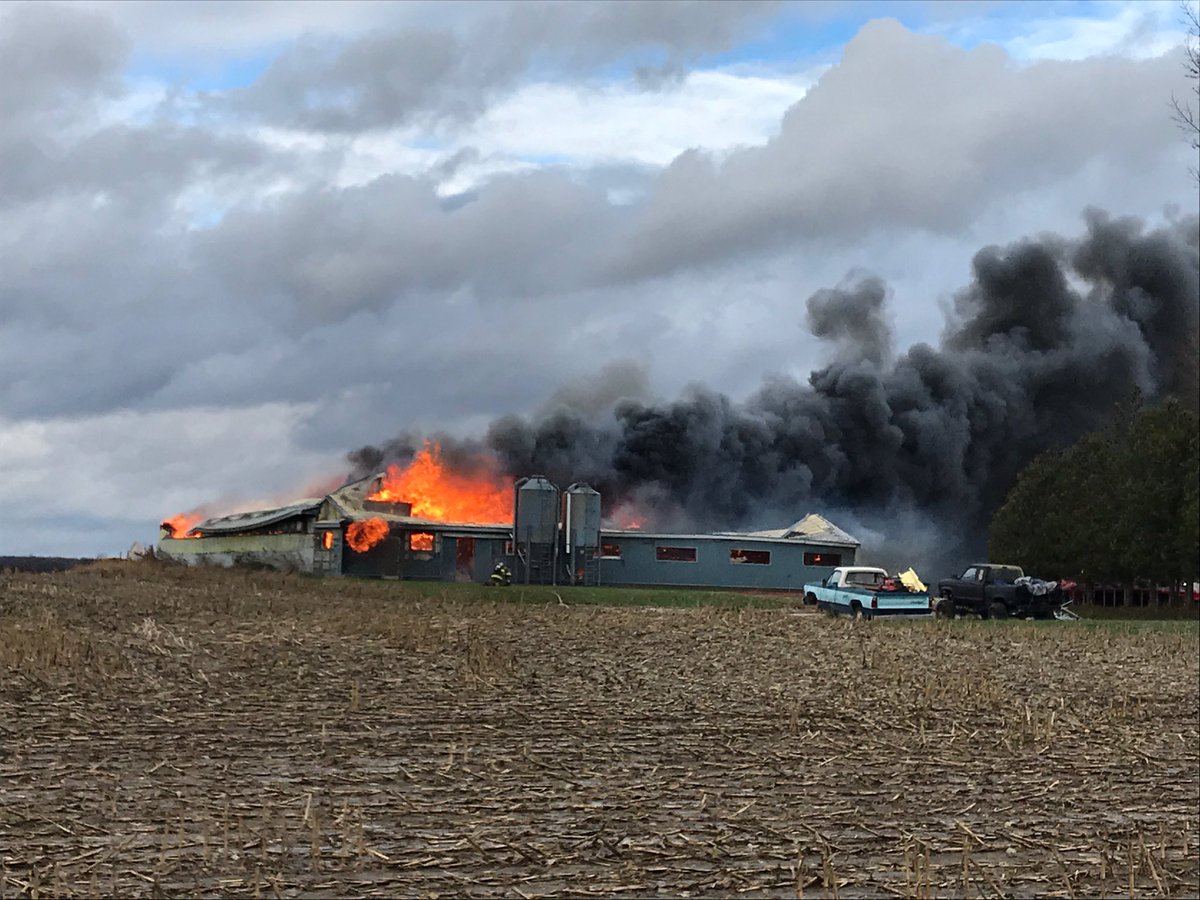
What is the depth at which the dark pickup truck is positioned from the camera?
49500mm

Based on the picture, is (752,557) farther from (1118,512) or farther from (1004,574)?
(1118,512)

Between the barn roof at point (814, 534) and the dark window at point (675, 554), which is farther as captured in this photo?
the barn roof at point (814, 534)

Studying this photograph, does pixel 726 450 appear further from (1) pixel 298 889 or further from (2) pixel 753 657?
(1) pixel 298 889

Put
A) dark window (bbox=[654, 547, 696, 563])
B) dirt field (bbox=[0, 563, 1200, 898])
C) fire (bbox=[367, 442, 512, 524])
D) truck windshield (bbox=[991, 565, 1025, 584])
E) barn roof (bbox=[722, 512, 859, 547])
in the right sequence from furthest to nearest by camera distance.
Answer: fire (bbox=[367, 442, 512, 524]) < barn roof (bbox=[722, 512, 859, 547]) < dark window (bbox=[654, 547, 696, 563]) < truck windshield (bbox=[991, 565, 1025, 584]) < dirt field (bbox=[0, 563, 1200, 898])

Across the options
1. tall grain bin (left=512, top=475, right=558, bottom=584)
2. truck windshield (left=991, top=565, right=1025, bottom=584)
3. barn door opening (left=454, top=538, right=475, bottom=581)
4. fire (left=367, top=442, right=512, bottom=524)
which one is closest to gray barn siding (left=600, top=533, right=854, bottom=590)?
tall grain bin (left=512, top=475, right=558, bottom=584)

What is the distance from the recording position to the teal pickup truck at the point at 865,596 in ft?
151

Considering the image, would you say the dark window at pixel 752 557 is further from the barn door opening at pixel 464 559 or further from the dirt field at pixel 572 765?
the dirt field at pixel 572 765

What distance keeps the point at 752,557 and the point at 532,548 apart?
10287mm

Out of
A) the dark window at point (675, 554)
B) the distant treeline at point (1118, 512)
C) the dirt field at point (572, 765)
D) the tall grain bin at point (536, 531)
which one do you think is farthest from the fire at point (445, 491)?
the dirt field at point (572, 765)

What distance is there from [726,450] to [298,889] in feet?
258

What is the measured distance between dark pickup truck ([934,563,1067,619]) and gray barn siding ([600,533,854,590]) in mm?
15509

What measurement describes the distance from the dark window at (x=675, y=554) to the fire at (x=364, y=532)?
12.9 meters

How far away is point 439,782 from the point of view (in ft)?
53.2

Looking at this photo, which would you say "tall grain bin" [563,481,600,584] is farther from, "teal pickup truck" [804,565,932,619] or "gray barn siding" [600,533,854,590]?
"teal pickup truck" [804,565,932,619]
